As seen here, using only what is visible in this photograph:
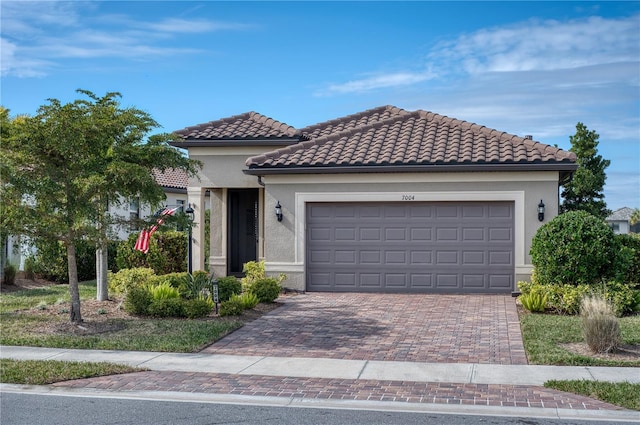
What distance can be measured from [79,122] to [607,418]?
32.8ft

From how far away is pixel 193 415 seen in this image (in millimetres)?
8141

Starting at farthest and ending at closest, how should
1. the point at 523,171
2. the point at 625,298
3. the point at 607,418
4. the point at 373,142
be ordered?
the point at 373,142 < the point at 523,171 < the point at 625,298 < the point at 607,418

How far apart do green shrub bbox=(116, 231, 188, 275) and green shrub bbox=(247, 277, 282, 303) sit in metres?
A: 7.23

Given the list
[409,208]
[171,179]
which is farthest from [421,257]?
[171,179]

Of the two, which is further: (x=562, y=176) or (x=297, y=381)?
(x=562, y=176)

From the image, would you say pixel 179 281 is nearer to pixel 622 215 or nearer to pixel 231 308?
pixel 231 308

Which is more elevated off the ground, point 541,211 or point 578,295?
point 541,211

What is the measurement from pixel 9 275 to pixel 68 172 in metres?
9.19

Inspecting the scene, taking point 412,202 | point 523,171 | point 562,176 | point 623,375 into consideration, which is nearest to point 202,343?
point 623,375

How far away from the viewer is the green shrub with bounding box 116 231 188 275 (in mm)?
23188

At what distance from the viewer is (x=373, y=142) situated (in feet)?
66.7

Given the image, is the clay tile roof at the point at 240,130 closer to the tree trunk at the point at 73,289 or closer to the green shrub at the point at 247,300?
the green shrub at the point at 247,300

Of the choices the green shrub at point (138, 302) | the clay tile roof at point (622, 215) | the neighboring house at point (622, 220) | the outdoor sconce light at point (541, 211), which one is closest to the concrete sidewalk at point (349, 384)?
the green shrub at point (138, 302)

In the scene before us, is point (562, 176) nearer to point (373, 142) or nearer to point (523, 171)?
point (523, 171)
